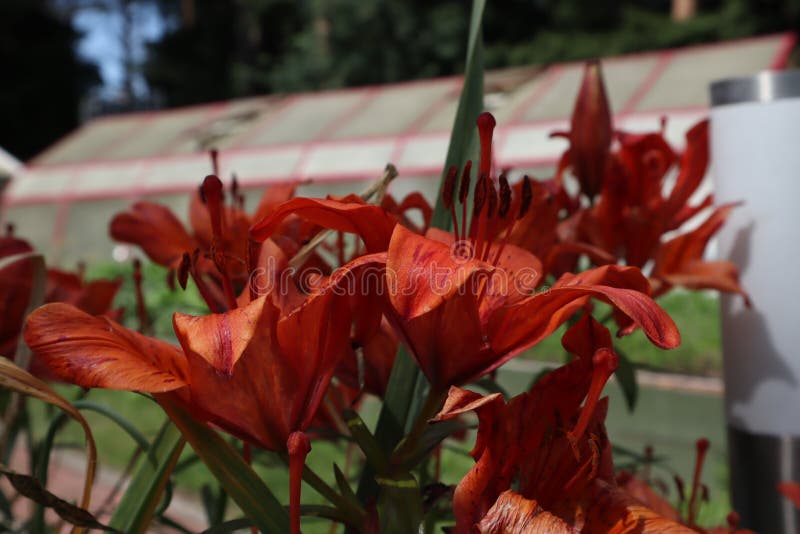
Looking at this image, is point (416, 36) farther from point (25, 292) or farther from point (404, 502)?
point (404, 502)

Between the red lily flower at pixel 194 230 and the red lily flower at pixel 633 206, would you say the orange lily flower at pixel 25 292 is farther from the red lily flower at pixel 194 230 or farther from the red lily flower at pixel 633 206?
the red lily flower at pixel 633 206

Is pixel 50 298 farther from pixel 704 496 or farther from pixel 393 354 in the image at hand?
pixel 704 496

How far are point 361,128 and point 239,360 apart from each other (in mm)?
5657

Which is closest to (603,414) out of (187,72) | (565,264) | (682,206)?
(565,264)

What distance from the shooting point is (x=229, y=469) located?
389mm

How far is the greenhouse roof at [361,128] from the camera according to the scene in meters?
5.01

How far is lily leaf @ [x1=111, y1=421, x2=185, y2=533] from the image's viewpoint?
0.44 metres

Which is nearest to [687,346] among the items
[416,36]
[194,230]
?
[194,230]

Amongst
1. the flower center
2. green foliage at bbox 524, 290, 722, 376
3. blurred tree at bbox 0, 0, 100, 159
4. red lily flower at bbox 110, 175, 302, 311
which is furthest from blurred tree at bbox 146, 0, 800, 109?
the flower center

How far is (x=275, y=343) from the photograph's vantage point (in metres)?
0.40

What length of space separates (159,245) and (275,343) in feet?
1.04

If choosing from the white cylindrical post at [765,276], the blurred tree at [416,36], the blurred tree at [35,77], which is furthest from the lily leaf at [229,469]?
the blurred tree at [35,77]

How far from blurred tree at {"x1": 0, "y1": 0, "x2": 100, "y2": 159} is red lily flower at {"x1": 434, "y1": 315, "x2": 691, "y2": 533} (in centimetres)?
1630

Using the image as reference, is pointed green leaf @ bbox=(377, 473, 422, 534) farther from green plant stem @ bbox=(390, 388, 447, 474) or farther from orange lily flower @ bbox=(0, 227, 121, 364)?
orange lily flower @ bbox=(0, 227, 121, 364)
